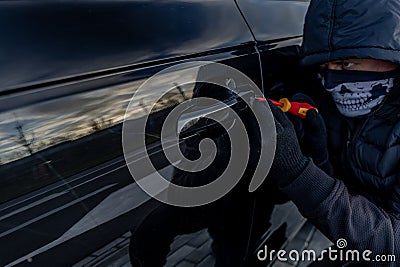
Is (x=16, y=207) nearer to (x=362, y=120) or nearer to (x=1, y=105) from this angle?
(x=1, y=105)

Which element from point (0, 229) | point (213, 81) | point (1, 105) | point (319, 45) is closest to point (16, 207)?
point (0, 229)

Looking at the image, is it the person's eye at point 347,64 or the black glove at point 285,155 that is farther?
the person's eye at point 347,64

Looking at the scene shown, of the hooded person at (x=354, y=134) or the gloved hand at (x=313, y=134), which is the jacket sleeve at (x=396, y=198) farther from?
the gloved hand at (x=313, y=134)

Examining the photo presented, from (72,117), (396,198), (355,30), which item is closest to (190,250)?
(72,117)

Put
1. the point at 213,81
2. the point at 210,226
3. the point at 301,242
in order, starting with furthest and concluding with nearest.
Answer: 1. the point at 301,242
2. the point at 210,226
3. the point at 213,81

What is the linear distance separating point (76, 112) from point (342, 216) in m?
0.90

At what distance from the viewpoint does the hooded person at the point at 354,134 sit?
1.28 meters

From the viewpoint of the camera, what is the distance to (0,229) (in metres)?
0.68

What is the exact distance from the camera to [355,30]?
4.35 feet

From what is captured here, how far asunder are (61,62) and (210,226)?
61cm

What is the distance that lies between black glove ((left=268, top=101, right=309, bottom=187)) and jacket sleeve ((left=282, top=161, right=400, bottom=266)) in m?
0.02

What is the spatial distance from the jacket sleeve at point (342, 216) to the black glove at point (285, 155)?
2 cm

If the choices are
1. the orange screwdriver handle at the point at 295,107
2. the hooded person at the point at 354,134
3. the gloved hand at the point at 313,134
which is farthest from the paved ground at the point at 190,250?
the orange screwdriver handle at the point at 295,107

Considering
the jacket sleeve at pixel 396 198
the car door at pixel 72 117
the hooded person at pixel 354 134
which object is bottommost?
the jacket sleeve at pixel 396 198
